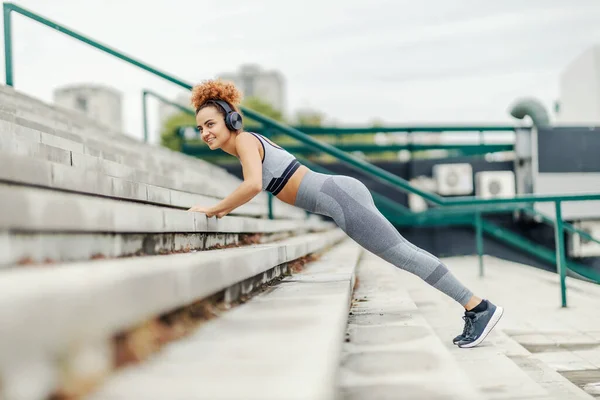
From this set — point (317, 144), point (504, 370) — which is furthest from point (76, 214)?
point (317, 144)

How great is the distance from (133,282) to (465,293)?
6.36ft

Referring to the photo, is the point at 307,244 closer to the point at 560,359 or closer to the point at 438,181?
the point at 560,359

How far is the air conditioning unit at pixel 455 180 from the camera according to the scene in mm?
12258

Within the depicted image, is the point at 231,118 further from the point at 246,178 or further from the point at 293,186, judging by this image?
the point at 293,186

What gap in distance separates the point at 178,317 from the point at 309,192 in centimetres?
122

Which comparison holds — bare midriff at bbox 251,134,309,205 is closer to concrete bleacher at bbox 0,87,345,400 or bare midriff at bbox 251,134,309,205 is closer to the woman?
the woman

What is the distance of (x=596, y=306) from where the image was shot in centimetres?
458

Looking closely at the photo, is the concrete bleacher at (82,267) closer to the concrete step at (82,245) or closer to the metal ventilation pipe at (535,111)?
the concrete step at (82,245)

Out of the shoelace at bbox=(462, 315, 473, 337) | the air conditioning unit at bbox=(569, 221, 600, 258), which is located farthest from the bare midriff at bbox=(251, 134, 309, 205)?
the air conditioning unit at bbox=(569, 221, 600, 258)

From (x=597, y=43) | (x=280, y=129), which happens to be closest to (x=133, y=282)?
(x=280, y=129)

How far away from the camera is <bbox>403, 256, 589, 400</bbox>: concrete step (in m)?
2.31

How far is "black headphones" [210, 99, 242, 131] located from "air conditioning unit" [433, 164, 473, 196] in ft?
33.1

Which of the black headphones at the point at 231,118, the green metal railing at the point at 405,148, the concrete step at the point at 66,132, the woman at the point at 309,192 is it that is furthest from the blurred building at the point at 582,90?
the black headphones at the point at 231,118

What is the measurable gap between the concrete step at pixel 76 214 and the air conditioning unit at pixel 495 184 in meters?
10.7
